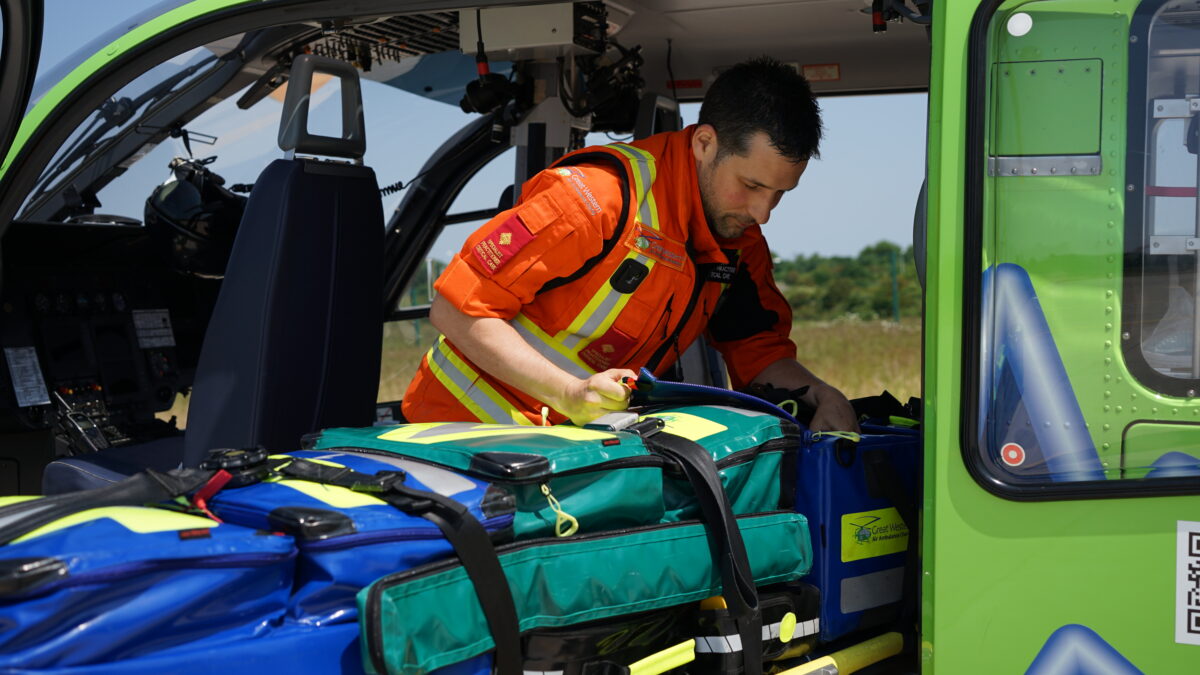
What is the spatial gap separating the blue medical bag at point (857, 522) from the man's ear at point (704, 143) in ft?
2.37

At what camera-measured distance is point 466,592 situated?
1.57m

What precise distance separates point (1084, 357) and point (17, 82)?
85.3 inches

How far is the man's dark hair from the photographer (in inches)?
97.1

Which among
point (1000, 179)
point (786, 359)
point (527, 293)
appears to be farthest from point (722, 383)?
point (1000, 179)

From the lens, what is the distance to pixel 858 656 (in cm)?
205

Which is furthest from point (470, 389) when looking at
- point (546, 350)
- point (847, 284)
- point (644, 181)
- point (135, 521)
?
point (847, 284)

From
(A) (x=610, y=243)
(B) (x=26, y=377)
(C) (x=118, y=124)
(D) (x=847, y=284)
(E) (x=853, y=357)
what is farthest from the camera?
(D) (x=847, y=284)

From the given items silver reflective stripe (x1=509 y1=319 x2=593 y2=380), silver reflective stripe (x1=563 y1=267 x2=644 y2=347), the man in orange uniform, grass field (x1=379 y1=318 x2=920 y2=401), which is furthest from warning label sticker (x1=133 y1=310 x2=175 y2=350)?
grass field (x1=379 y1=318 x2=920 y2=401)

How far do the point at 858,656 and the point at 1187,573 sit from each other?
566 mm

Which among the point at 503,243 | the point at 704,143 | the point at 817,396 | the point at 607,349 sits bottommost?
the point at 817,396

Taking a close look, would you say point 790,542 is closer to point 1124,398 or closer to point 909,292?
point 1124,398

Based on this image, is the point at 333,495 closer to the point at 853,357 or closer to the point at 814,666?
the point at 814,666

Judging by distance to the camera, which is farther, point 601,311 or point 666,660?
point 601,311

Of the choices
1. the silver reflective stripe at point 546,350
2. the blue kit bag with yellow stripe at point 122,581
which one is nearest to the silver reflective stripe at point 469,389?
the silver reflective stripe at point 546,350
